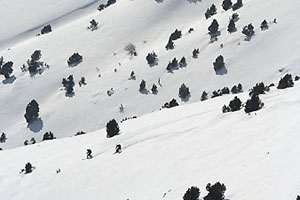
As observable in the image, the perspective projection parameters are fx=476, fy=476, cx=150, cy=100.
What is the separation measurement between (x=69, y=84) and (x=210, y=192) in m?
68.2

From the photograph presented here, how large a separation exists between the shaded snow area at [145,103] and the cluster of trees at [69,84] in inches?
13.3

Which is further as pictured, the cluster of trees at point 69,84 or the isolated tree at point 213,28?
the cluster of trees at point 69,84

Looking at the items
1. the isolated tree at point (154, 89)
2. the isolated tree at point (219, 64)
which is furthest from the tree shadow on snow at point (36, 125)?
the isolated tree at point (219, 64)

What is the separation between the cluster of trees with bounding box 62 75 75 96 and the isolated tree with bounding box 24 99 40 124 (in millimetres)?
5960

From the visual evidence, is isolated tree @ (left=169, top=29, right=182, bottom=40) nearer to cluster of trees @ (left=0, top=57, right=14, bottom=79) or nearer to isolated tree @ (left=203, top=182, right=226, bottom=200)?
cluster of trees @ (left=0, top=57, right=14, bottom=79)

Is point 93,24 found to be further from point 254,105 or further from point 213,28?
point 254,105

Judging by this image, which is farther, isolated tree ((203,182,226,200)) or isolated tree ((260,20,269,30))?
isolated tree ((260,20,269,30))

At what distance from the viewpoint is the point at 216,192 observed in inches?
723

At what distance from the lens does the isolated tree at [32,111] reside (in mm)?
78750

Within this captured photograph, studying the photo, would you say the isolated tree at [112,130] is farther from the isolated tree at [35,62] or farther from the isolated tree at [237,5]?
the isolated tree at [35,62]

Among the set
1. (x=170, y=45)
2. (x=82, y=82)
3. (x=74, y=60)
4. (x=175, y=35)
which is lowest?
(x=82, y=82)

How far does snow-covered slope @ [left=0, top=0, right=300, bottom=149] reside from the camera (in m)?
71.9

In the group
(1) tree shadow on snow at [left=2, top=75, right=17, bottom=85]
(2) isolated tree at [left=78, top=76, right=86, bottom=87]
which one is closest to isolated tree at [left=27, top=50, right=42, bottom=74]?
(1) tree shadow on snow at [left=2, top=75, right=17, bottom=85]

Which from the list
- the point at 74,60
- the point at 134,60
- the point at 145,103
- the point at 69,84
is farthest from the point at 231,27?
the point at 74,60
